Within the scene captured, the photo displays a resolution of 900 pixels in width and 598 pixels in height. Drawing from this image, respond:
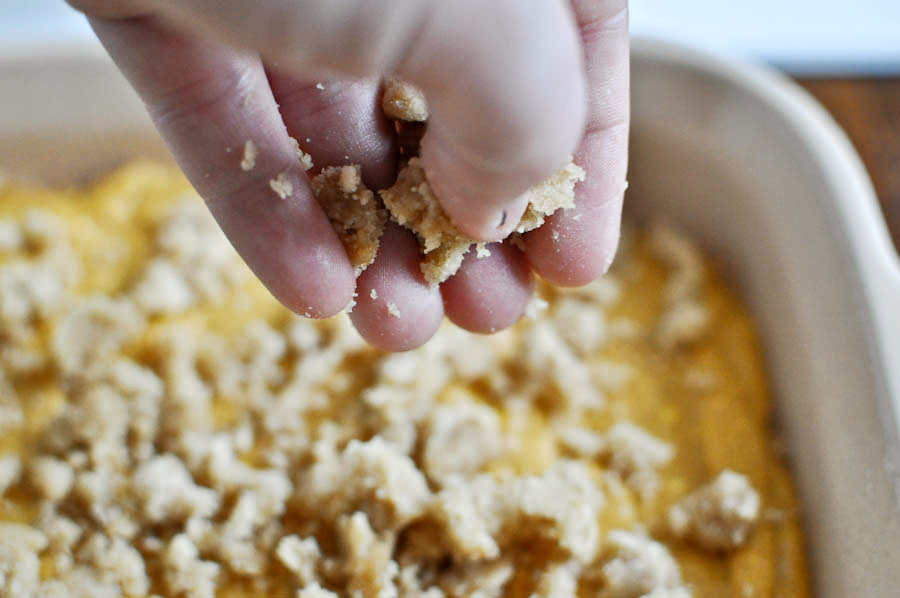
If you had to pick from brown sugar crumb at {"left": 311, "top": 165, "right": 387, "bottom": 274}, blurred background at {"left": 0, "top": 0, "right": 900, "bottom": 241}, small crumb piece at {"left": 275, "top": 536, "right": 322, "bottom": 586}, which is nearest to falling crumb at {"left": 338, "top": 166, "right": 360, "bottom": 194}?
brown sugar crumb at {"left": 311, "top": 165, "right": 387, "bottom": 274}

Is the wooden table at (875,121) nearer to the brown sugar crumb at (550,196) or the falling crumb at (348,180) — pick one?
the brown sugar crumb at (550,196)

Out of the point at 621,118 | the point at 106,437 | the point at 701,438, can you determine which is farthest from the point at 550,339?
the point at 106,437

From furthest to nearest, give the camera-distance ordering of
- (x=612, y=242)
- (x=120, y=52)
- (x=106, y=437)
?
(x=106, y=437) < (x=612, y=242) < (x=120, y=52)

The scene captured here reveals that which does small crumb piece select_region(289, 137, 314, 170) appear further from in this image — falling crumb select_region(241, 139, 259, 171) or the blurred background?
the blurred background

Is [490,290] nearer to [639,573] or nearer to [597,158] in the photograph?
[597,158]

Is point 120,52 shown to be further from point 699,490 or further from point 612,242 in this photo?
point 699,490

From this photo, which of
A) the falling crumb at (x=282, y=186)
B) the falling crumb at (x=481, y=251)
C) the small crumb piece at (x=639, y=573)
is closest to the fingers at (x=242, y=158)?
the falling crumb at (x=282, y=186)
